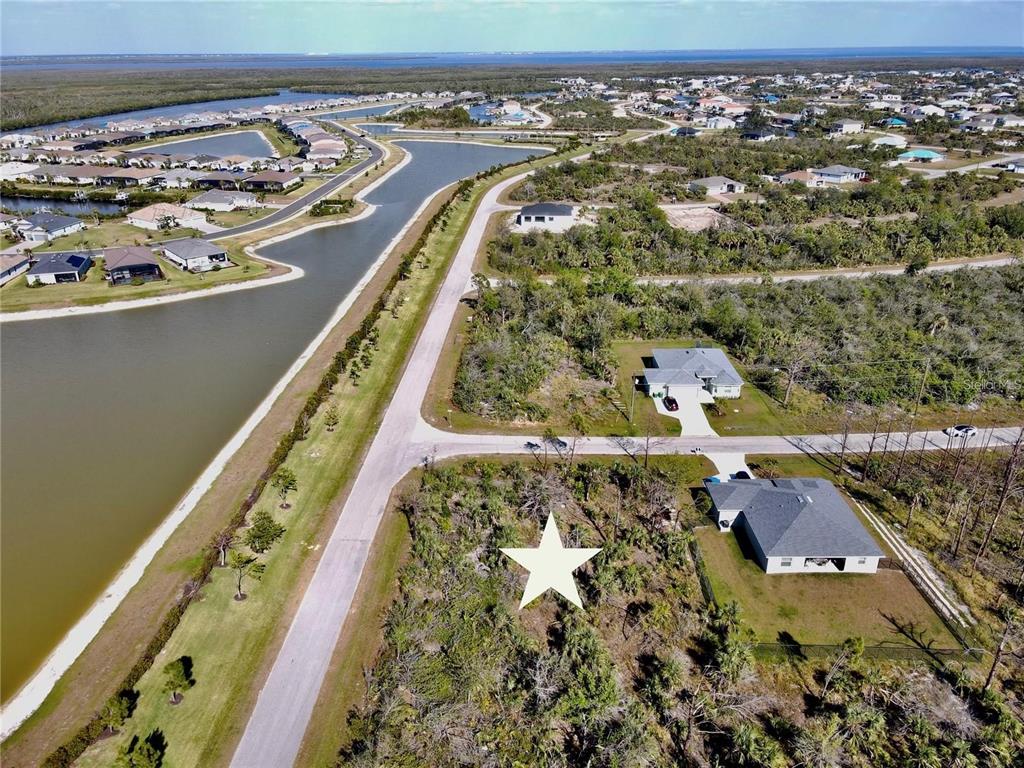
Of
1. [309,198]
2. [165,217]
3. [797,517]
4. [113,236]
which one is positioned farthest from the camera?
[309,198]

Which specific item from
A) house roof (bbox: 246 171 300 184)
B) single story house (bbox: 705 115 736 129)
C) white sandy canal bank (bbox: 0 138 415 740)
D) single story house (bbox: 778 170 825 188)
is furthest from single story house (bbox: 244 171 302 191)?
single story house (bbox: 705 115 736 129)

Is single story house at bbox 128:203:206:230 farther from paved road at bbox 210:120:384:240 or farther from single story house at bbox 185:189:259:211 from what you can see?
paved road at bbox 210:120:384:240

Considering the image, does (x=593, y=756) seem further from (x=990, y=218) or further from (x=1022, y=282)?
(x=990, y=218)

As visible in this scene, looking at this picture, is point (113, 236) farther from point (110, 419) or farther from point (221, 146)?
point (221, 146)

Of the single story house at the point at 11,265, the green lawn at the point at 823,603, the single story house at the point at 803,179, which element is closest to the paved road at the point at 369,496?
the green lawn at the point at 823,603

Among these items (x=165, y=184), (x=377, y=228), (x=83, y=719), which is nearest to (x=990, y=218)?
(x=377, y=228)

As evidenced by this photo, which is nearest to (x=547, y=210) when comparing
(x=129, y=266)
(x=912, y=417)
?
(x=129, y=266)

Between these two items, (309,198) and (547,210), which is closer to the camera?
(547,210)
